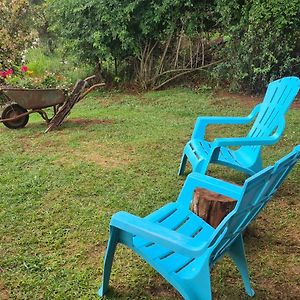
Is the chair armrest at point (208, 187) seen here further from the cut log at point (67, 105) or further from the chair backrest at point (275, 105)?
the cut log at point (67, 105)

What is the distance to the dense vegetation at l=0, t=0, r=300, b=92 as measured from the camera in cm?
734

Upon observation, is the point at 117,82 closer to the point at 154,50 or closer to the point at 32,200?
the point at 154,50

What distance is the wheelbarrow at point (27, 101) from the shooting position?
566 cm

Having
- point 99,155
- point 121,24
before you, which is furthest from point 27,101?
point 121,24

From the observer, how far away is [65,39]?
880 centimetres

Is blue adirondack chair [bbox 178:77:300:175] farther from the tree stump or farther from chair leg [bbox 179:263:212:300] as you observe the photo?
chair leg [bbox 179:263:212:300]

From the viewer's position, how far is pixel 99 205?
3508 mm

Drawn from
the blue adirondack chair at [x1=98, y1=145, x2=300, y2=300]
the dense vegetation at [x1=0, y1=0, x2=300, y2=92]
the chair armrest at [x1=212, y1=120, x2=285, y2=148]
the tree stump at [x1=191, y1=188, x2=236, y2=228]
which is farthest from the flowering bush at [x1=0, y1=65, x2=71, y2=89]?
the blue adirondack chair at [x1=98, y1=145, x2=300, y2=300]

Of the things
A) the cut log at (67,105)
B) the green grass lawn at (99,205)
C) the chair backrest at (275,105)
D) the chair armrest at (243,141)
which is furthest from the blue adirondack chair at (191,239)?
the cut log at (67,105)

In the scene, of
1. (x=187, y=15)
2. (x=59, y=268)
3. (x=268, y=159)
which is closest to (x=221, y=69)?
(x=187, y=15)

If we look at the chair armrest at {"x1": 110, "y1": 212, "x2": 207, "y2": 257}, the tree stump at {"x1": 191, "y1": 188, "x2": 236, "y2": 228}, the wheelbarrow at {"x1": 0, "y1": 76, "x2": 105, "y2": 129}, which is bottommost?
the wheelbarrow at {"x1": 0, "y1": 76, "x2": 105, "y2": 129}

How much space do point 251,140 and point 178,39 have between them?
539cm

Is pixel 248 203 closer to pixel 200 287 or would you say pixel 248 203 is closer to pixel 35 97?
pixel 200 287

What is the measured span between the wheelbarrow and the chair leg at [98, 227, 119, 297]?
3.79 meters
